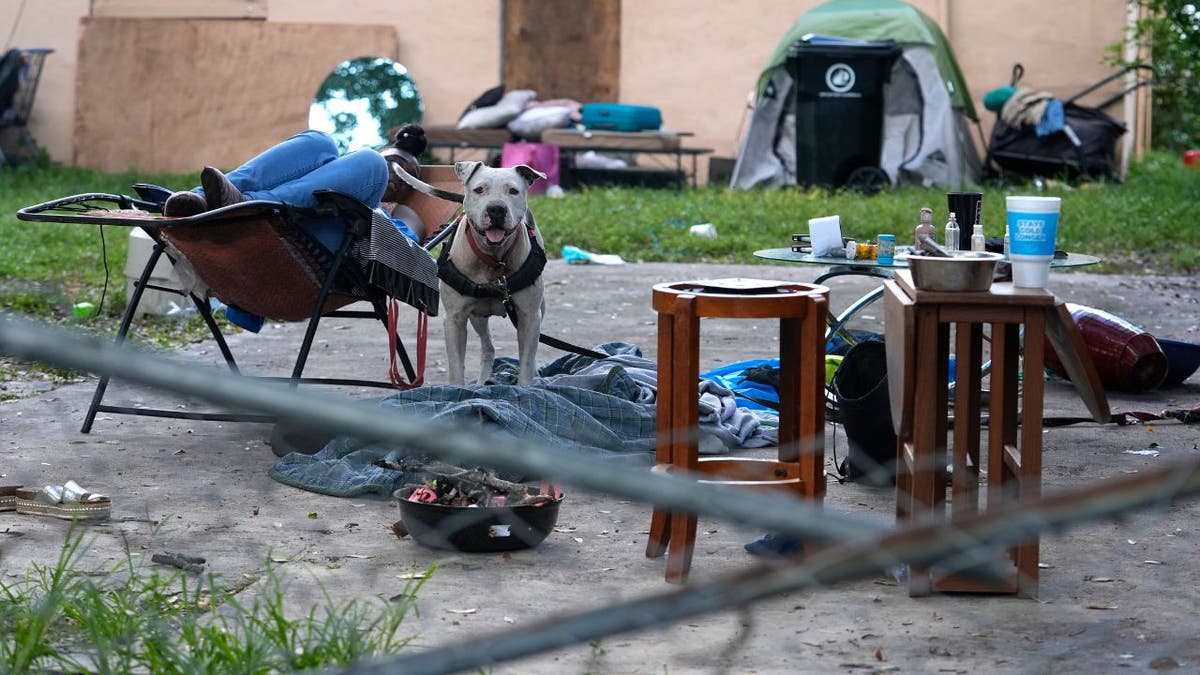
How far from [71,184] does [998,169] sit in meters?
9.55

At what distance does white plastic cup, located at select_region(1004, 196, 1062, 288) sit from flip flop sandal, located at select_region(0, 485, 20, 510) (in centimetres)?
267

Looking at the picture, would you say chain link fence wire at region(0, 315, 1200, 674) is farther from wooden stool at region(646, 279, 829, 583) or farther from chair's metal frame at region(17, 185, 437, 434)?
chair's metal frame at region(17, 185, 437, 434)

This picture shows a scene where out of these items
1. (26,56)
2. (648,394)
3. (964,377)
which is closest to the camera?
(964,377)

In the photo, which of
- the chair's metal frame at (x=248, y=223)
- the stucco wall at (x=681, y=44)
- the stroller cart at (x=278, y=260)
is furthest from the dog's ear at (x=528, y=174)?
the stucco wall at (x=681, y=44)

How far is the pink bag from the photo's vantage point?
13.9 metres

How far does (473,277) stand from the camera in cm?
518

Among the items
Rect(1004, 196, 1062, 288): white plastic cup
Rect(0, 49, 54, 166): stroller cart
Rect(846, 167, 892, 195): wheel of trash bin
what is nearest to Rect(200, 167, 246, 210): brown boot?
Rect(1004, 196, 1062, 288): white plastic cup

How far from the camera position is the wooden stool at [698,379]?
334 cm

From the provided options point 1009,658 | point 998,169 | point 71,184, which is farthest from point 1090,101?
point 1009,658

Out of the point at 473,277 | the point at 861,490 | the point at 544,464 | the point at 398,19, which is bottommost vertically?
the point at 861,490

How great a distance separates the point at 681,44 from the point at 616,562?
12.5 meters

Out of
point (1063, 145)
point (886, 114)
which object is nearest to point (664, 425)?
point (886, 114)

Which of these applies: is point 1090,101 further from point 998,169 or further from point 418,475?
point 418,475

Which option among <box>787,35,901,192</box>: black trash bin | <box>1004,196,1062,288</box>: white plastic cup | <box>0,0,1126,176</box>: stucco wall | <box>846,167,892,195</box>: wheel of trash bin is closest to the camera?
<box>1004,196,1062,288</box>: white plastic cup
